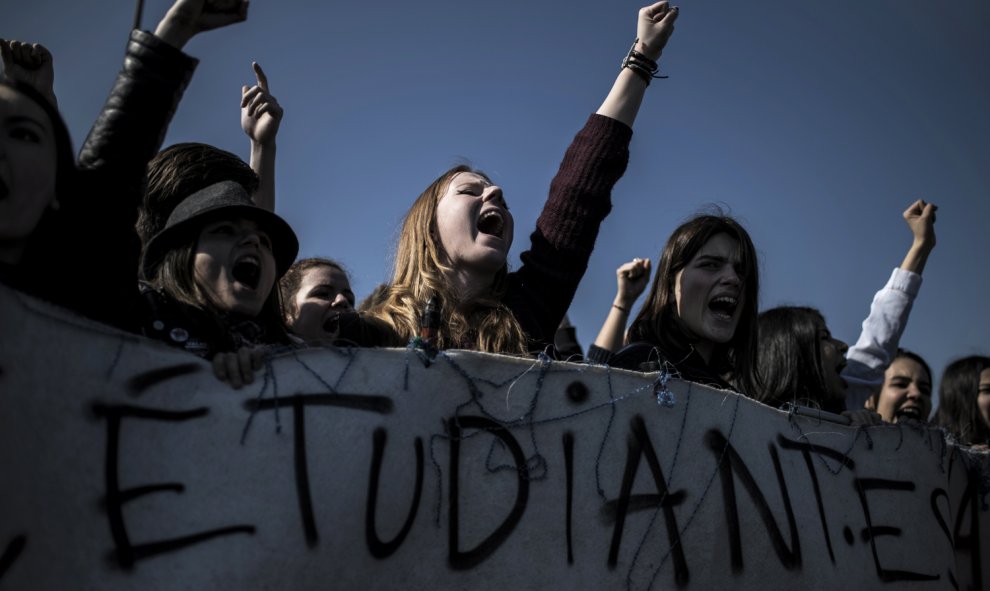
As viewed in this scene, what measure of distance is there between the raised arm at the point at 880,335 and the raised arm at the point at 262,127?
2.49 meters

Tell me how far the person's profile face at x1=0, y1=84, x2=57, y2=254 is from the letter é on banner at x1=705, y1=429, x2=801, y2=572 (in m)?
1.66

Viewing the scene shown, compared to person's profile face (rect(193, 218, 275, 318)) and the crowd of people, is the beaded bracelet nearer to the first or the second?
the crowd of people

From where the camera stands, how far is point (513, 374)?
89.8 inches

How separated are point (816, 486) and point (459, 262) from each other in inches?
50.4

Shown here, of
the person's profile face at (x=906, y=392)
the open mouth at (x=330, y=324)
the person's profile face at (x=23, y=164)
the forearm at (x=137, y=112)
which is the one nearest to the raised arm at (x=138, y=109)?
the forearm at (x=137, y=112)

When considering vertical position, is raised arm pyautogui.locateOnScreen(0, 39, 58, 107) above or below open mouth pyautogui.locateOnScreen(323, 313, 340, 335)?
above

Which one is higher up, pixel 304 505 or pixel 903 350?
pixel 903 350

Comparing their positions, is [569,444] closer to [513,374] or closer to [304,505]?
[513,374]

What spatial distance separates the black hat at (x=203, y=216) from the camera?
2.53m

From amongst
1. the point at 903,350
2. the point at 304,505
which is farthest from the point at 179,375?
the point at 903,350

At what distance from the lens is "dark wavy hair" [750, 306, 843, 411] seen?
3.60 m

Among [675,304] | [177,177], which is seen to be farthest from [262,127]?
[675,304]

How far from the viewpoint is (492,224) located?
318 cm

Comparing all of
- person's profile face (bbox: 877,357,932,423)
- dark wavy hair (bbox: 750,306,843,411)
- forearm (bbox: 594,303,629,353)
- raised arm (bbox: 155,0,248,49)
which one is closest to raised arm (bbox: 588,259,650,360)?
forearm (bbox: 594,303,629,353)
